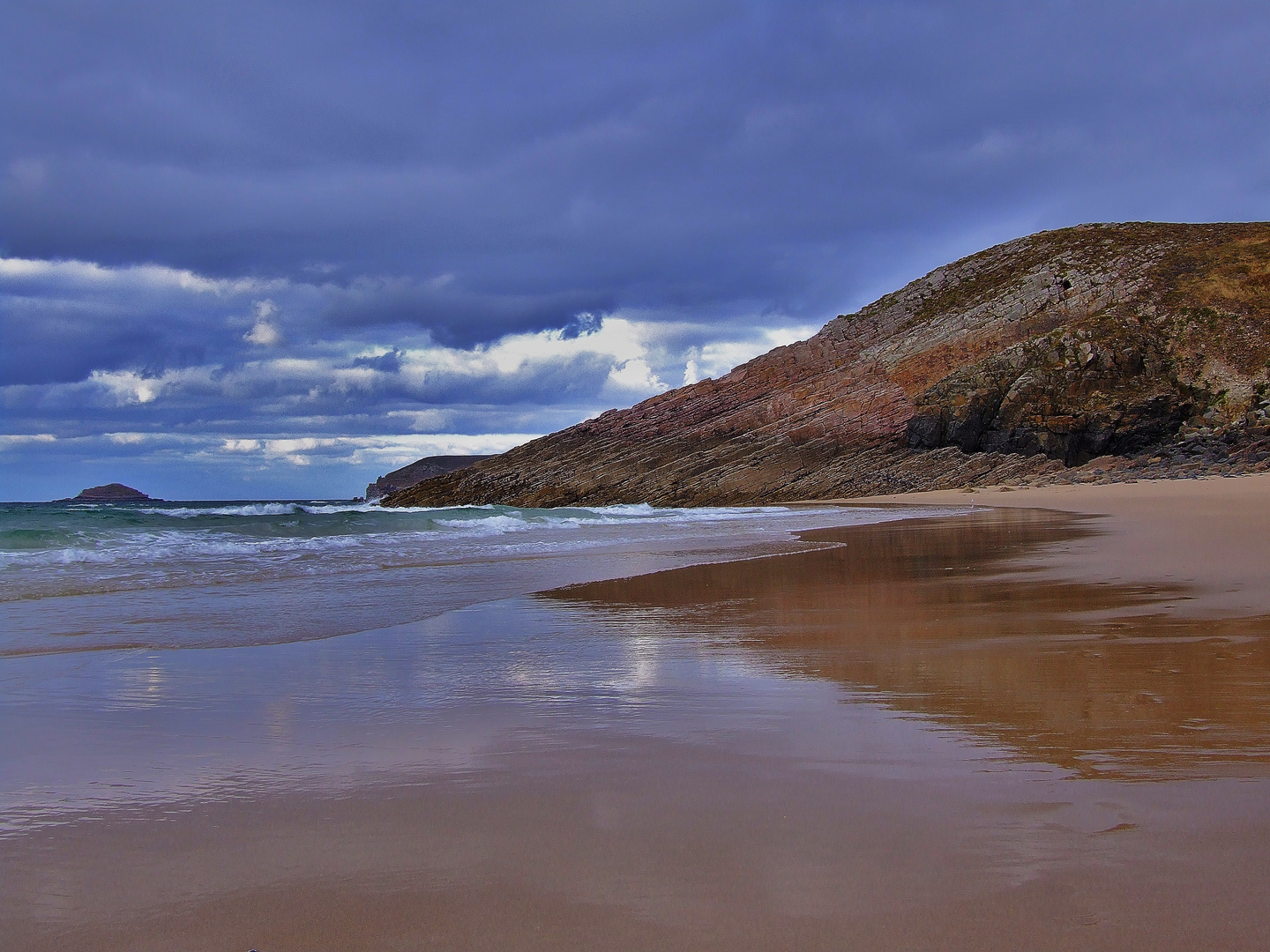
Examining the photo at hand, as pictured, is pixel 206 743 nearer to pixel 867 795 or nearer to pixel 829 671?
pixel 867 795

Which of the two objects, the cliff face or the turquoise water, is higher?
the cliff face

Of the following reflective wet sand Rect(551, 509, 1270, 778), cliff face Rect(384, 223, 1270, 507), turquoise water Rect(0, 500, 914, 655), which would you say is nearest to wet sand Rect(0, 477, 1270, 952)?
reflective wet sand Rect(551, 509, 1270, 778)

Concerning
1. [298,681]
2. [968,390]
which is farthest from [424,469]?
[298,681]

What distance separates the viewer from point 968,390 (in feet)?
138

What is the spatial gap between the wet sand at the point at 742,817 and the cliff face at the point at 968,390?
36.8 metres

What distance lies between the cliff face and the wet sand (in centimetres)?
3680

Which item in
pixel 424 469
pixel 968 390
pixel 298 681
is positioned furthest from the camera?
pixel 424 469

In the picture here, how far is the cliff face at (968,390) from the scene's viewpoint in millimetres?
37750

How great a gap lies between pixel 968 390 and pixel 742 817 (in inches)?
1699

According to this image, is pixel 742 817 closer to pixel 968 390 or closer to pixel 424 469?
pixel 968 390

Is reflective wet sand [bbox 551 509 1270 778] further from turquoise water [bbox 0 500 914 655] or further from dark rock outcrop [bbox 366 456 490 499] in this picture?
dark rock outcrop [bbox 366 456 490 499]

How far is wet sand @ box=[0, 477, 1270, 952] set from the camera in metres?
2.00

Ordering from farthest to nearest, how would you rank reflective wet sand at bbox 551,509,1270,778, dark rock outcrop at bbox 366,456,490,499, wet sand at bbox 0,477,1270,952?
dark rock outcrop at bbox 366,456,490,499
reflective wet sand at bbox 551,509,1270,778
wet sand at bbox 0,477,1270,952

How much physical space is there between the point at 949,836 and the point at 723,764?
3.10 feet
